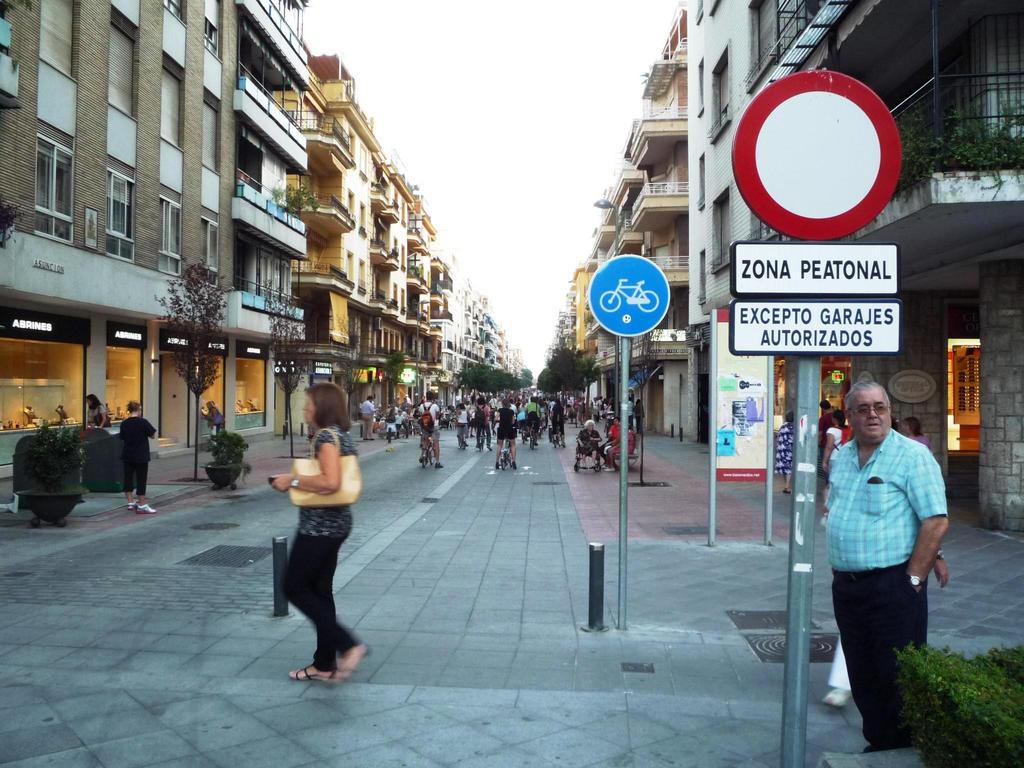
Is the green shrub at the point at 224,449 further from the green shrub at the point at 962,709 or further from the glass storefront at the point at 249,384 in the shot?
the green shrub at the point at 962,709

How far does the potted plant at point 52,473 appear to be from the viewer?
1139 centimetres

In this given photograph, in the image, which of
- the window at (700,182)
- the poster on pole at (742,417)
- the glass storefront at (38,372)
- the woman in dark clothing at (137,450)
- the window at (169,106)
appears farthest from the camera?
the window at (700,182)

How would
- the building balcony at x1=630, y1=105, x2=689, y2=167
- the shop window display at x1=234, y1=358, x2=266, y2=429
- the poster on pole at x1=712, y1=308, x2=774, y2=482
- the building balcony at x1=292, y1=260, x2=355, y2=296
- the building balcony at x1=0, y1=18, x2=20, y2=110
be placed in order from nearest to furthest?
the poster on pole at x1=712, y1=308, x2=774, y2=482
the building balcony at x1=0, y1=18, x2=20, y2=110
the shop window display at x1=234, y1=358, x2=266, y2=429
the building balcony at x1=630, y1=105, x2=689, y2=167
the building balcony at x1=292, y1=260, x2=355, y2=296

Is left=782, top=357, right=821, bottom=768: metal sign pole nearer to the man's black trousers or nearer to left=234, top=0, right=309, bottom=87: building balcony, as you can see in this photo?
the man's black trousers

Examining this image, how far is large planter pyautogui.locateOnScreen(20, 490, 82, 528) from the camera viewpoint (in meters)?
11.4

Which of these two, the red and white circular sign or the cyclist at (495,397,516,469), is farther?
the cyclist at (495,397,516,469)

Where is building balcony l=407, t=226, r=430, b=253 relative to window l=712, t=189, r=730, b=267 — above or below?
above

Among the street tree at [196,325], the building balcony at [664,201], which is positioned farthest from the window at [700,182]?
the street tree at [196,325]

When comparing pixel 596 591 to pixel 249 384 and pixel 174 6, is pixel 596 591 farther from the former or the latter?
pixel 249 384

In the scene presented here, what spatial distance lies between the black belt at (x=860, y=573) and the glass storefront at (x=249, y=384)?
94.0 ft

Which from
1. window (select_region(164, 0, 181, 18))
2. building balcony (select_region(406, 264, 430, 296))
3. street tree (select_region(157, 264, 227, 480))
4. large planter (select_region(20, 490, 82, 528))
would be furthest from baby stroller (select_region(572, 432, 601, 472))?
building balcony (select_region(406, 264, 430, 296))

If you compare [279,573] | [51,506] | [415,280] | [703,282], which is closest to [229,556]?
[279,573]

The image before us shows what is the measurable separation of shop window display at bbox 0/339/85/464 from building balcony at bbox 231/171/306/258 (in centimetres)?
922

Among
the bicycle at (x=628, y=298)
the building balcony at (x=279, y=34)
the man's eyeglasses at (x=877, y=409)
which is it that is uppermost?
the building balcony at (x=279, y=34)
